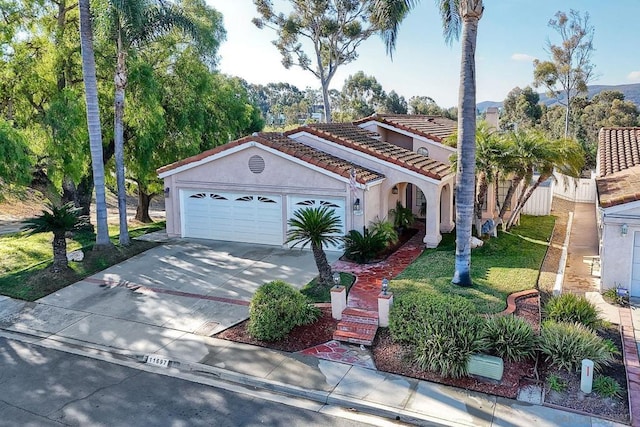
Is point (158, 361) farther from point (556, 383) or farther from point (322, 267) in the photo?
point (556, 383)

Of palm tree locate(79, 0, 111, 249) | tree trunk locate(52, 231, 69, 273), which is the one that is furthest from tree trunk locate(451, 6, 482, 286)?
tree trunk locate(52, 231, 69, 273)

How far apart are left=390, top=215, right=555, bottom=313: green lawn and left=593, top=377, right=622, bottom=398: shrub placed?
122 inches

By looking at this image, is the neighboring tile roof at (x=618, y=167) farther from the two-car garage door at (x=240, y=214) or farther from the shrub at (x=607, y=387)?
the two-car garage door at (x=240, y=214)

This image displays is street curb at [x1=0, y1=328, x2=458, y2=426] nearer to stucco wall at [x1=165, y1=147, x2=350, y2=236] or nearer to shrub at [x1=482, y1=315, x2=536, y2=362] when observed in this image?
shrub at [x1=482, y1=315, x2=536, y2=362]

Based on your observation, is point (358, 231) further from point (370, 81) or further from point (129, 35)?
point (370, 81)

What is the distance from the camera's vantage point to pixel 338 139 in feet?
64.4

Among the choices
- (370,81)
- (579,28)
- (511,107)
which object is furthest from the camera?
(370,81)

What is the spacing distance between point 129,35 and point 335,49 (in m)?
23.0

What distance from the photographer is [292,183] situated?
18141 millimetres

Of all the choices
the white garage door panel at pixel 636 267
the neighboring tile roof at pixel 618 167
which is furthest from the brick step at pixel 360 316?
the white garage door panel at pixel 636 267

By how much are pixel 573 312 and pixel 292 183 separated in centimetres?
995

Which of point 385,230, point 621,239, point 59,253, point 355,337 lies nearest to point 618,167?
point 621,239

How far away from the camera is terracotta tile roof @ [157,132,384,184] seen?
17438mm

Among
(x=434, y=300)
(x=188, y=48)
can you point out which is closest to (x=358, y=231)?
(x=434, y=300)
